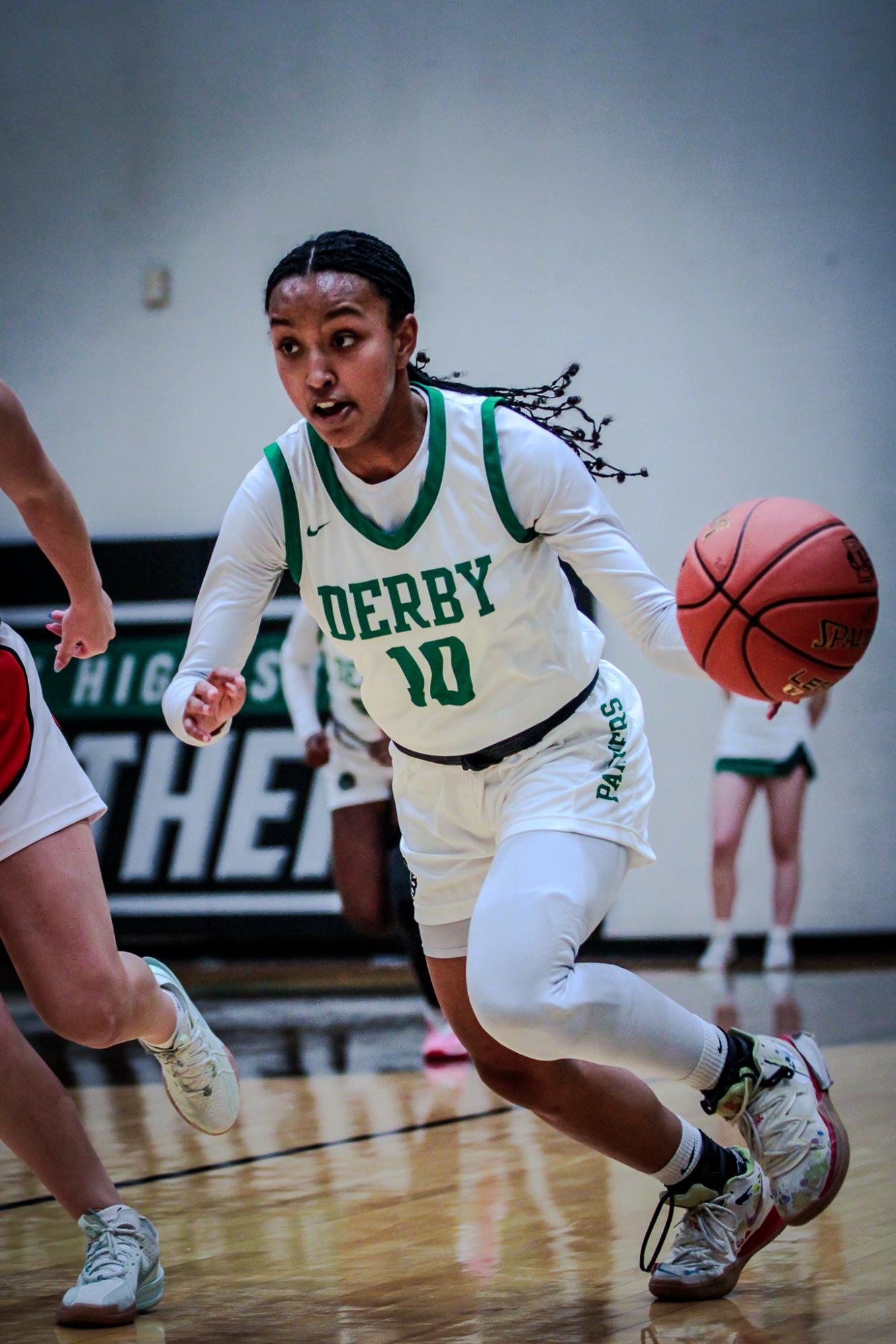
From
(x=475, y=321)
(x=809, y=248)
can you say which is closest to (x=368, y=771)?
(x=475, y=321)

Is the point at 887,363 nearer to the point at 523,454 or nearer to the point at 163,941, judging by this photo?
the point at 163,941

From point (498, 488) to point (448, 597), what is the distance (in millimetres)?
195

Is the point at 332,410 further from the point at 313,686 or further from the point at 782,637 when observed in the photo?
the point at 313,686

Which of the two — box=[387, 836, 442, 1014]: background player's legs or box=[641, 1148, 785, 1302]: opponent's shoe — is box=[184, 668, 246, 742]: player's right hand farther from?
box=[387, 836, 442, 1014]: background player's legs

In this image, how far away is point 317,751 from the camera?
18.5ft

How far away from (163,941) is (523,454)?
6577mm

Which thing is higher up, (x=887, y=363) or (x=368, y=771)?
(x=887, y=363)

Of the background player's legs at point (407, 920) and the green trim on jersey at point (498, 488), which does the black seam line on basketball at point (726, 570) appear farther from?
the background player's legs at point (407, 920)

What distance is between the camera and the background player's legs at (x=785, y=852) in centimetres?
754

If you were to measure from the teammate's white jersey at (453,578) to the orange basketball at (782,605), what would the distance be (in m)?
0.11

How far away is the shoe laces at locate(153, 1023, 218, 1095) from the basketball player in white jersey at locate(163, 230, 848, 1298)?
480 mm

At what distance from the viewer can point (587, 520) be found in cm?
248

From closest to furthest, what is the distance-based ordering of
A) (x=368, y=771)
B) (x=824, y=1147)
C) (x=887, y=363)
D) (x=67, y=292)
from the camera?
(x=824, y=1147)
(x=368, y=771)
(x=887, y=363)
(x=67, y=292)

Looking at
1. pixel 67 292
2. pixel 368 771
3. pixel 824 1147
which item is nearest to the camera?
pixel 824 1147
